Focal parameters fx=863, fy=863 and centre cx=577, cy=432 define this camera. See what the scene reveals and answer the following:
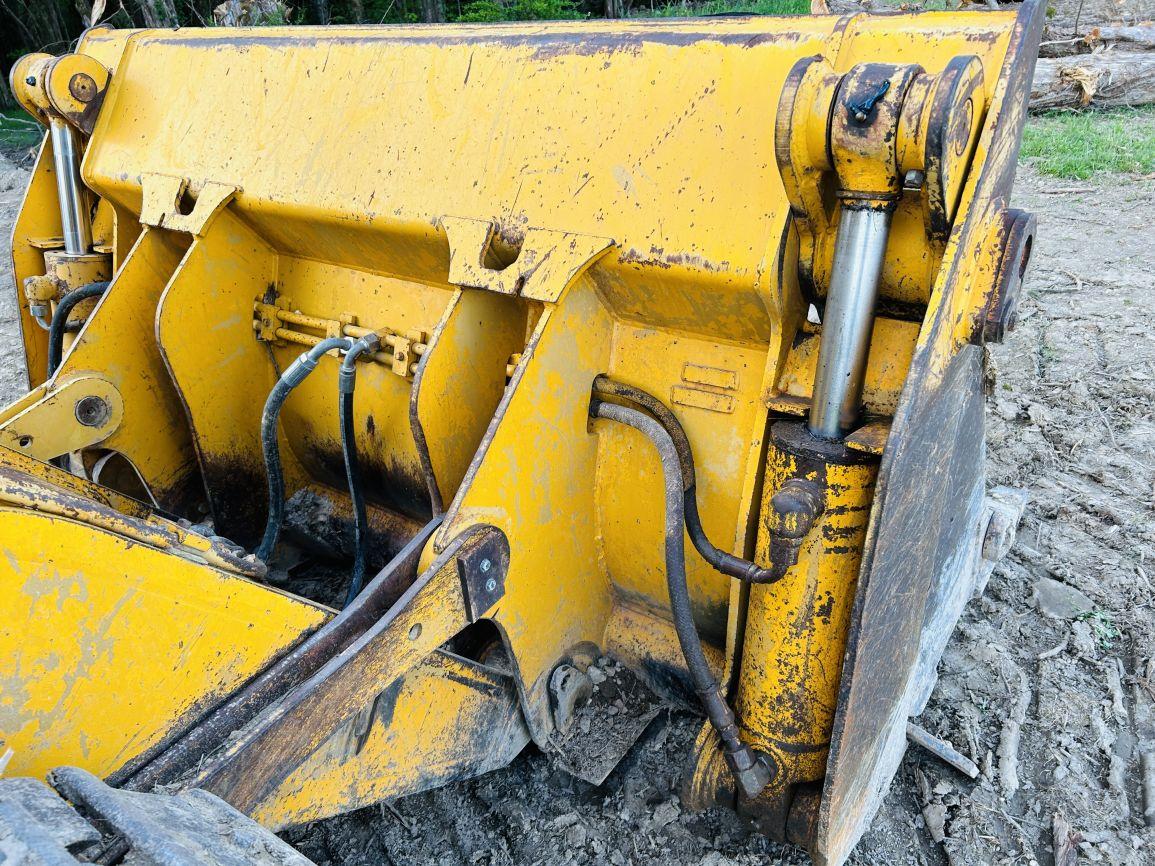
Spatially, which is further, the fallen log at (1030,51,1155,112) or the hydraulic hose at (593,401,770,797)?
the fallen log at (1030,51,1155,112)

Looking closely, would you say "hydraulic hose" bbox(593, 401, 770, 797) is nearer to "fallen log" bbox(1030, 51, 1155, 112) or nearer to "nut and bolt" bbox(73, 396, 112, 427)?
"nut and bolt" bbox(73, 396, 112, 427)

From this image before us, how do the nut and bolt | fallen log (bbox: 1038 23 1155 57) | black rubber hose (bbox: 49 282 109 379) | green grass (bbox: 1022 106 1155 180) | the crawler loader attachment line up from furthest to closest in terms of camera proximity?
→ fallen log (bbox: 1038 23 1155 57) < green grass (bbox: 1022 106 1155 180) < black rubber hose (bbox: 49 282 109 379) < the nut and bolt < the crawler loader attachment

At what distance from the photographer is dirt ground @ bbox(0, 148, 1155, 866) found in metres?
2.14

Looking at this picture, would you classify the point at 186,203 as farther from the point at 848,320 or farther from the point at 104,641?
the point at 848,320

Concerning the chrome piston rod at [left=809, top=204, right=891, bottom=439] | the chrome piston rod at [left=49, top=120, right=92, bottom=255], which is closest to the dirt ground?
the chrome piston rod at [left=809, top=204, right=891, bottom=439]

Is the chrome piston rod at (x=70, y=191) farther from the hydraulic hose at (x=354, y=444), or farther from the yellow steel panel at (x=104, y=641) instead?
the yellow steel panel at (x=104, y=641)

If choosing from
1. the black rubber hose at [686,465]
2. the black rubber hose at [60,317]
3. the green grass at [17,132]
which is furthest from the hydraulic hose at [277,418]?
the green grass at [17,132]

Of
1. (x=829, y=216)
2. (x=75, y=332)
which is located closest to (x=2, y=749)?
(x=829, y=216)

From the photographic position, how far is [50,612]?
53.6 inches

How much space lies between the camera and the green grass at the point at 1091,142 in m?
7.27

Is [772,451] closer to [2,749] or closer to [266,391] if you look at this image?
[2,749]

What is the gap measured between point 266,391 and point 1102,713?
2.79 m

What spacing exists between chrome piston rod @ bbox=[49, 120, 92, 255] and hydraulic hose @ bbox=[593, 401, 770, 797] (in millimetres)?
2470

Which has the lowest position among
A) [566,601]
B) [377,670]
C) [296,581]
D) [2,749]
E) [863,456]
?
[296,581]
